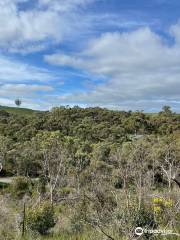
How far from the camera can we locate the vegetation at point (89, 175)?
9077 millimetres

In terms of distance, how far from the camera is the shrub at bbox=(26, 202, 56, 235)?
13.6m

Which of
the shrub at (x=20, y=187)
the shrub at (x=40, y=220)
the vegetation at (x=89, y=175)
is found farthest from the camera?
the shrub at (x=20, y=187)

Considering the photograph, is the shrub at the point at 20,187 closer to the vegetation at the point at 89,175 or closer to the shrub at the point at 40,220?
the vegetation at the point at 89,175

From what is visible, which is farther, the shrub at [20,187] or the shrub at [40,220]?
the shrub at [20,187]

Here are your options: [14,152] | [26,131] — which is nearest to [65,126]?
[26,131]

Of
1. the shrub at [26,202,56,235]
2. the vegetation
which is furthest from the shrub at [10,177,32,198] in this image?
the shrub at [26,202,56,235]

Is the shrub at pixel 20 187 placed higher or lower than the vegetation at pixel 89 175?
lower

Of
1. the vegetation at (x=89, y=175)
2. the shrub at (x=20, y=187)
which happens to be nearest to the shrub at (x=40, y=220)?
the vegetation at (x=89, y=175)

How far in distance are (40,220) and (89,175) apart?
17.6 meters

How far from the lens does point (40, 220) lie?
1384 cm

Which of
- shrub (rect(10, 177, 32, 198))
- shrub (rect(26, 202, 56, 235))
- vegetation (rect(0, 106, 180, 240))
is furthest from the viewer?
shrub (rect(10, 177, 32, 198))

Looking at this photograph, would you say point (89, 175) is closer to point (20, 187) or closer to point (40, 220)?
point (20, 187)

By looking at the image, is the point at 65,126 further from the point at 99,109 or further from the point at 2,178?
the point at 2,178

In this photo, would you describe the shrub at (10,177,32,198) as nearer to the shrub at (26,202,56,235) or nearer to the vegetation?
the vegetation
